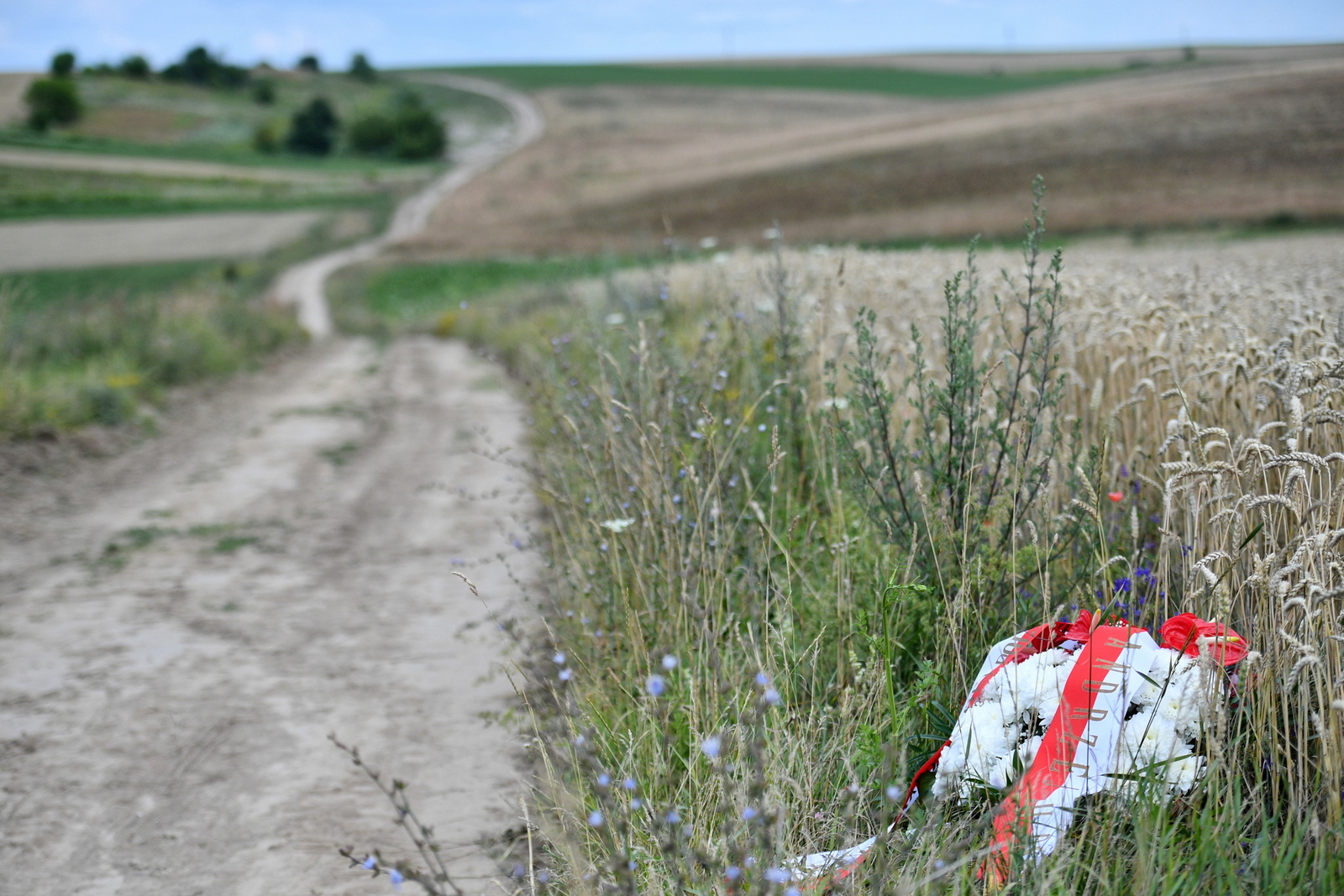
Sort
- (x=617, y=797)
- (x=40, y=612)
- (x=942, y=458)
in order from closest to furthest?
1. (x=617, y=797)
2. (x=942, y=458)
3. (x=40, y=612)

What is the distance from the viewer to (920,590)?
9.16ft

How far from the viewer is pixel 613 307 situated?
8.57 metres

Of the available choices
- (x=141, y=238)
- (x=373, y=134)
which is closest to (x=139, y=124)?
(x=373, y=134)

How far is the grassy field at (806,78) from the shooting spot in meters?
75.8

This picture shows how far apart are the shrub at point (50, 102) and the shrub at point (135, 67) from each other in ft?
96.9

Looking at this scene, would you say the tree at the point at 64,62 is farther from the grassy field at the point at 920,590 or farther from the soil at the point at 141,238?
the grassy field at the point at 920,590

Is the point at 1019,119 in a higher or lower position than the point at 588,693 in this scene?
higher

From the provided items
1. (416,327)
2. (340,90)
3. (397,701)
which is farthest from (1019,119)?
(340,90)

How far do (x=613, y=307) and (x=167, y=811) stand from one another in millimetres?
6256

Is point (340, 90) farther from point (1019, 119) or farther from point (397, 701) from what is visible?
point (397, 701)

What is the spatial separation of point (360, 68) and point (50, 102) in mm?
46700

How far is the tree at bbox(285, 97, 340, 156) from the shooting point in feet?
236

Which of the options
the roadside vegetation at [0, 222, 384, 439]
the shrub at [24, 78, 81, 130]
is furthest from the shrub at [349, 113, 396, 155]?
the roadside vegetation at [0, 222, 384, 439]

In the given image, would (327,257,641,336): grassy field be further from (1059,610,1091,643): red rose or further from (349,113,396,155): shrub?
(349,113,396,155): shrub
